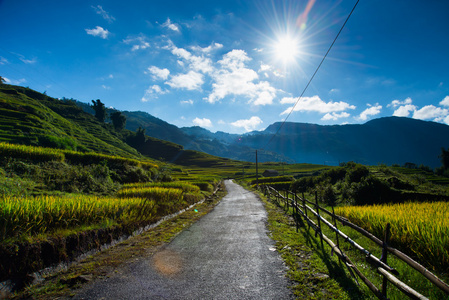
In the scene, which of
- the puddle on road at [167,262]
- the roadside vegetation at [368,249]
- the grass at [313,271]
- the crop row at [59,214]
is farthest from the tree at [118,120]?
the grass at [313,271]

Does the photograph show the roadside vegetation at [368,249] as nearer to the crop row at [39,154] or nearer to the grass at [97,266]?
the grass at [97,266]

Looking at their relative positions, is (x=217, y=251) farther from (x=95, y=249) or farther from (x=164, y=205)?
(x=164, y=205)

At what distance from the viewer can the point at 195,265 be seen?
18.7 feet

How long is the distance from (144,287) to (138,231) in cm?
499

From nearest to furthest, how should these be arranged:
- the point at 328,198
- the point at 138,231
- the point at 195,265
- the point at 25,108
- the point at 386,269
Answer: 1. the point at 386,269
2. the point at 195,265
3. the point at 138,231
4. the point at 328,198
5. the point at 25,108

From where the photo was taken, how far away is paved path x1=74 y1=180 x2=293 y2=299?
426 centimetres

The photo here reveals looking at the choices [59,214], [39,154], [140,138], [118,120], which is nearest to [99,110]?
[118,120]

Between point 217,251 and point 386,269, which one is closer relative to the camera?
point 386,269

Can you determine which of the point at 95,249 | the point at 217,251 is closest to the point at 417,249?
the point at 217,251

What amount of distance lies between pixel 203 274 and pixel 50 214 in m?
4.65

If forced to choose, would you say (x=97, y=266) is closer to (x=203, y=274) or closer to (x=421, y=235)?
(x=203, y=274)

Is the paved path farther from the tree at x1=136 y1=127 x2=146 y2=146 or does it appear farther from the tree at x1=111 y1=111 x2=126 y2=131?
the tree at x1=111 y1=111 x2=126 y2=131

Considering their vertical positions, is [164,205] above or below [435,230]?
below

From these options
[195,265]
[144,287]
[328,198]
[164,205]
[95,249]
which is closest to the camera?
[144,287]
